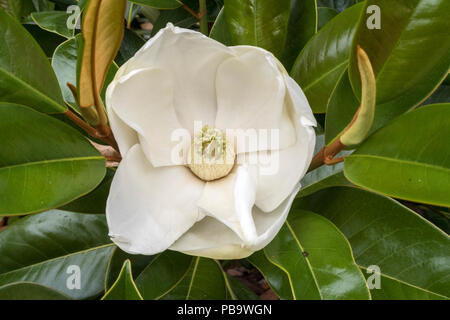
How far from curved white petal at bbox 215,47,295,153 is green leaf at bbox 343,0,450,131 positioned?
11cm

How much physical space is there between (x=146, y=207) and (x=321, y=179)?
1.18 feet

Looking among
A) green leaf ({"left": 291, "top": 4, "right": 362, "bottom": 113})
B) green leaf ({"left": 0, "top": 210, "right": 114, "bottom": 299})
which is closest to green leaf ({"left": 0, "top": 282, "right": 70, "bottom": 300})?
green leaf ({"left": 0, "top": 210, "right": 114, "bottom": 299})

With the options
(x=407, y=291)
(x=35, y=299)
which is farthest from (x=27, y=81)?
(x=407, y=291)

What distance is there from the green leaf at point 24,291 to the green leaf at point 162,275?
0.54 feet

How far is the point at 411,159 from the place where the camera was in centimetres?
63

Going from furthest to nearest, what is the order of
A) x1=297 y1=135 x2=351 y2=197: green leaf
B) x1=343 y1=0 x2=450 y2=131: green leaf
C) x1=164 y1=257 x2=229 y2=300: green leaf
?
x1=164 y1=257 x2=229 y2=300: green leaf
x1=297 y1=135 x2=351 y2=197: green leaf
x1=343 y1=0 x2=450 y2=131: green leaf

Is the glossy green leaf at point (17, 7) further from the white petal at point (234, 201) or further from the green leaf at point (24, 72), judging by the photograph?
the white petal at point (234, 201)

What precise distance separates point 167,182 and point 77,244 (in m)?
0.37

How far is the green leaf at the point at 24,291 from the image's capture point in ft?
2.55

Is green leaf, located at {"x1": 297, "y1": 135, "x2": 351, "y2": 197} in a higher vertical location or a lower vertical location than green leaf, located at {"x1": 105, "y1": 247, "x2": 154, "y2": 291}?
higher

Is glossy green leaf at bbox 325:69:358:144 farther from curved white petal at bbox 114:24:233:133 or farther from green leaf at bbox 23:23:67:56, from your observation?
green leaf at bbox 23:23:67:56

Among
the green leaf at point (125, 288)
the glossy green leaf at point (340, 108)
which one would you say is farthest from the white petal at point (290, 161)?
the green leaf at point (125, 288)

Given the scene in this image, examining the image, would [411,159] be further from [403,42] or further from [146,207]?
[146,207]

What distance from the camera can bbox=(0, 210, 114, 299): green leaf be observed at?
91 cm
